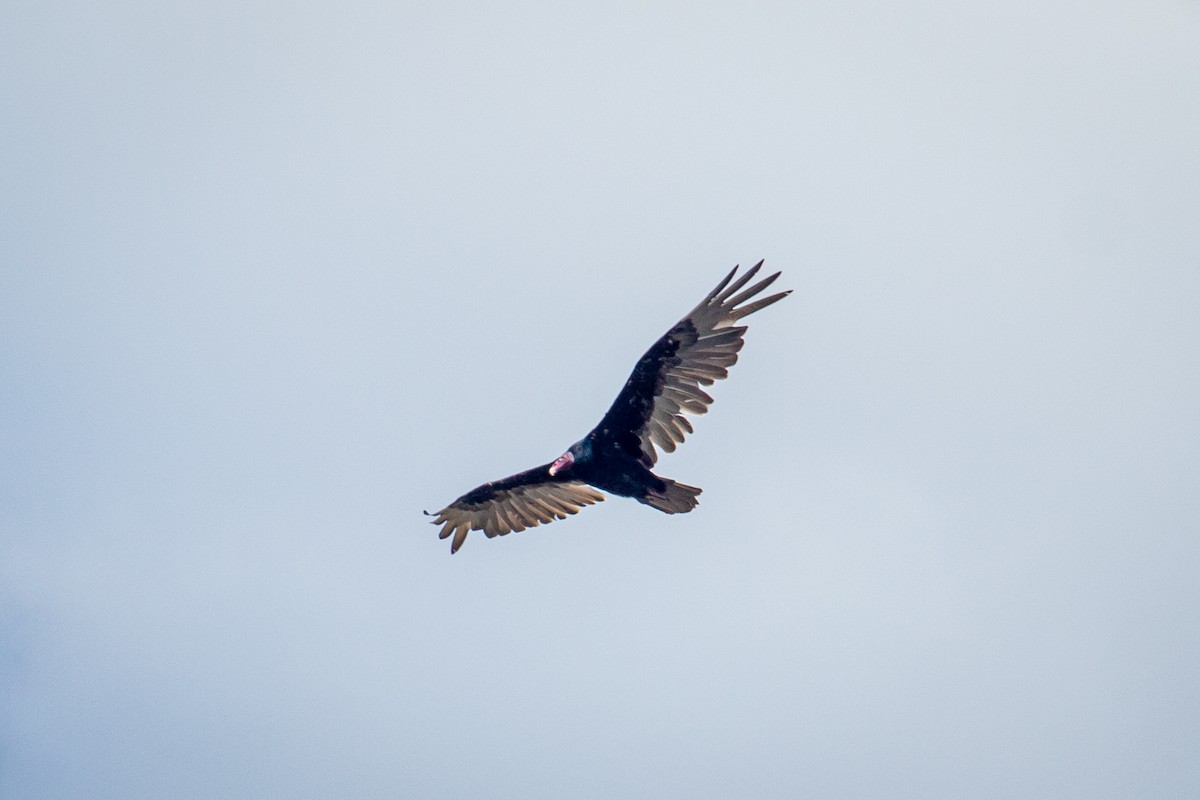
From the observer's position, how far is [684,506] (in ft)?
41.9

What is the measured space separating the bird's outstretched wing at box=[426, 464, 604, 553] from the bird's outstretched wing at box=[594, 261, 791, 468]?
150cm

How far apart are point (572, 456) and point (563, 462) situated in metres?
0.14

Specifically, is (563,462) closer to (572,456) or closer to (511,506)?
(572,456)

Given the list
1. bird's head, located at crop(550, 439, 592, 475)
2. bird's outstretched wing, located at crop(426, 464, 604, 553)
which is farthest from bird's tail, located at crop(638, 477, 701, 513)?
bird's outstretched wing, located at crop(426, 464, 604, 553)

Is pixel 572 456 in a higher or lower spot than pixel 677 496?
higher

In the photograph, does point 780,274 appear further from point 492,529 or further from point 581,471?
point 492,529

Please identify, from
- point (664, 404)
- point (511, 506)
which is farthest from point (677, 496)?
point (511, 506)

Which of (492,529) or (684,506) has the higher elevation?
(492,529)

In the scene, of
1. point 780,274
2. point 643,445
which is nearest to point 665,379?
point 643,445

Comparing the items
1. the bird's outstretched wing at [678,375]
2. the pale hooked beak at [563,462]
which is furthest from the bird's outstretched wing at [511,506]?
the bird's outstretched wing at [678,375]

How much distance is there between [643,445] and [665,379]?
0.79 metres

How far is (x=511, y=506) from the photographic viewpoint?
14781 millimetres

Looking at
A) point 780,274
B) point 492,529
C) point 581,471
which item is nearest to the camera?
point 780,274

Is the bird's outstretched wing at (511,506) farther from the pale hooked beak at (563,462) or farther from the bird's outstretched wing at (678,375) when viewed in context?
the bird's outstretched wing at (678,375)
